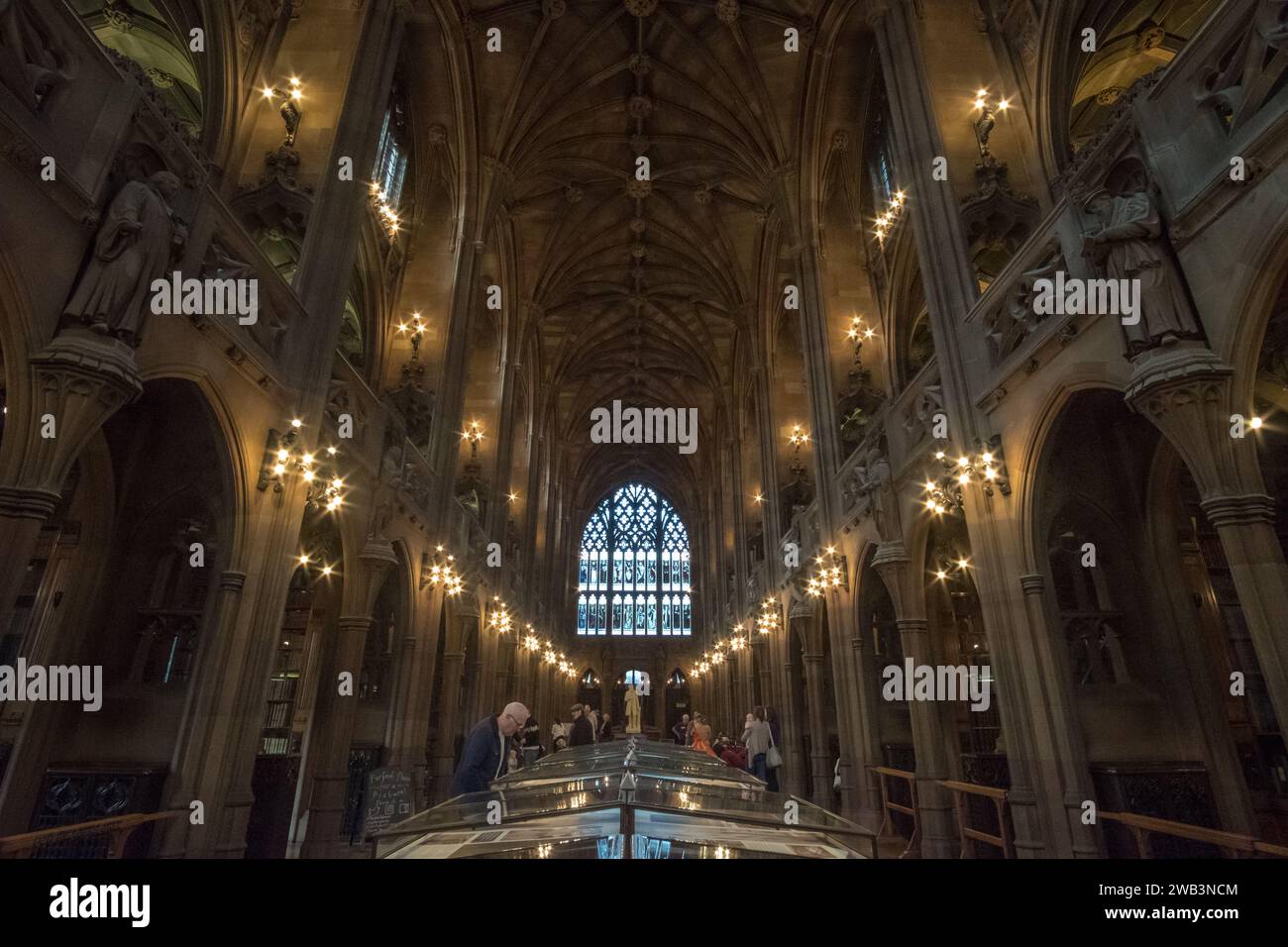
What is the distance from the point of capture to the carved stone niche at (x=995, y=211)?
361 inches

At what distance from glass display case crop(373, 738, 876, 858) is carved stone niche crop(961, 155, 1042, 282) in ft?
29.5

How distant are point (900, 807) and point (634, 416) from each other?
7.88 metres

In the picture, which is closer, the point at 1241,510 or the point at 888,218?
the point at 1241,510

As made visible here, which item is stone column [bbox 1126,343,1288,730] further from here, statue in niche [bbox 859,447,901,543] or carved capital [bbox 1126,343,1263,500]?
statue in niche [bbox 859,447,901,543]

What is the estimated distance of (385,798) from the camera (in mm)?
8594

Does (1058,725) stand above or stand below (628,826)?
above

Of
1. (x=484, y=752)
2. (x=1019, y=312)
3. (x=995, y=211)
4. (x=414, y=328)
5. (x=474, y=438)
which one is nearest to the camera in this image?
(x=484, y=752)

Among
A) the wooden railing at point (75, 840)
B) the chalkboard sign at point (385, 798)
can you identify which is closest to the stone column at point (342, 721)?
the chalkboard sign at point (385, 798)

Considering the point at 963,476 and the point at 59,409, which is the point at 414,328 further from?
the point at 963,476

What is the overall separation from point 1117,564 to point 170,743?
11.3m

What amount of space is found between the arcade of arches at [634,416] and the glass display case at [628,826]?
3500 millimetres

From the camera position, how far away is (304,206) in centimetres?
906

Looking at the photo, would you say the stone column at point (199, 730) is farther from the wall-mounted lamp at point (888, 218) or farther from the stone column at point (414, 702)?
the wall-mounted lamp at point (888, 218)

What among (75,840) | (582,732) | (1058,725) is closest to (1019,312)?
(1058,725)
